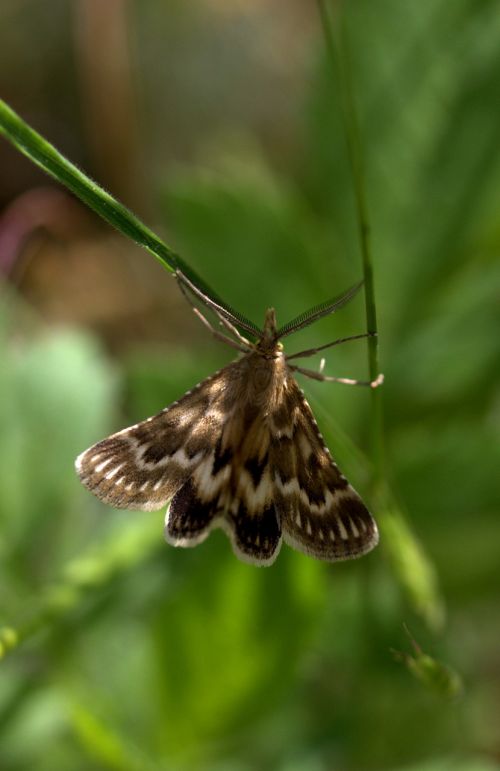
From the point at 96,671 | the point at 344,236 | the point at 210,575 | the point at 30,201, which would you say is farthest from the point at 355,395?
the point at 30,201

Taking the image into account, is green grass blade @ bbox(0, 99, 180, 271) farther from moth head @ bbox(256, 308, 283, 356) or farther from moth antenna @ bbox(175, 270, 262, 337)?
moth head @ bbox(256, 308, 283, 356)

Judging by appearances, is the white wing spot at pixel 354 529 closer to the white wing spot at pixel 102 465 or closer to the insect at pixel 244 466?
the insect at pixel 244 466

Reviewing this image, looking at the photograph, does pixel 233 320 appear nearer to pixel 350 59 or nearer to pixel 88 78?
pixel 350 59

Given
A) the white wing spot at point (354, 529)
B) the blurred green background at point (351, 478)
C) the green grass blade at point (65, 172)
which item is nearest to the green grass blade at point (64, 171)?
the green grass blade at point (65, 172)

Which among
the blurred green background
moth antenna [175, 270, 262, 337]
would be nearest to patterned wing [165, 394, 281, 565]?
moth antenna [175, 270, 262, 337]

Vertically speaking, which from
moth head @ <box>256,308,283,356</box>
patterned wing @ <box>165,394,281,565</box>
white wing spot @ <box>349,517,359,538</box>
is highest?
moth head @ <box>256,308,283,356</box>

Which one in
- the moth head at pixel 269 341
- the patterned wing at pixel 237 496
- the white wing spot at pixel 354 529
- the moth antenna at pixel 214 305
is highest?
the moth head at pixel 269 341

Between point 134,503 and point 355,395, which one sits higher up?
point 355,395
